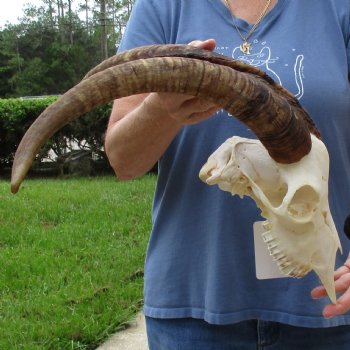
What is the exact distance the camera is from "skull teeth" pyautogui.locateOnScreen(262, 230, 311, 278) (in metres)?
1.56

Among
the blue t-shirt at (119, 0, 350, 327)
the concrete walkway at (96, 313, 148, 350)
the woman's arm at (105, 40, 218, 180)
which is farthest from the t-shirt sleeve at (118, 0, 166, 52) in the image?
the concrete walkway at (96, 313, 148, 350)

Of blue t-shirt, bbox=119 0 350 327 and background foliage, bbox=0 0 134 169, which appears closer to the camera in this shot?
blue t-shirt, bbox=119 0 350 327

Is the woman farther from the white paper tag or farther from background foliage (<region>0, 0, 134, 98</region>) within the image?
background foliage (<region>0, 0, 134, 98</region>)

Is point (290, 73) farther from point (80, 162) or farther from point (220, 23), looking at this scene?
point (80, 162)

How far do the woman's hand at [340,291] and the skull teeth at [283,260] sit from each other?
0.46ft

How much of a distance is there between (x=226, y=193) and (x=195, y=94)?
0.57 meters

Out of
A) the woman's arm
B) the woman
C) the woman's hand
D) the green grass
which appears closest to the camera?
the woman's arm

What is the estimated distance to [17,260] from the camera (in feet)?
19.0

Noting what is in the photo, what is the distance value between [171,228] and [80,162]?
11.8m

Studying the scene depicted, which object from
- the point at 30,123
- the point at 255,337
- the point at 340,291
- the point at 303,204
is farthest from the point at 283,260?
the point at 30,123

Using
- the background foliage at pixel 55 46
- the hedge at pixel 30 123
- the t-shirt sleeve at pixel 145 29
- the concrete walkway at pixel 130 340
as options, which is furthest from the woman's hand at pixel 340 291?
the background foliage at pixel 55 46

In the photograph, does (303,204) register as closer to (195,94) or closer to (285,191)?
(285,191)

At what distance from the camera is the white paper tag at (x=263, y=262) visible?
68.1 inches

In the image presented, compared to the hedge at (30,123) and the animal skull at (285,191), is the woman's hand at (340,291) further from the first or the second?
the hedge at (30,123)
